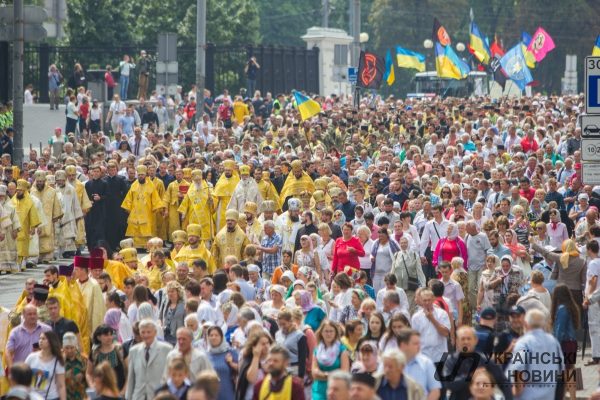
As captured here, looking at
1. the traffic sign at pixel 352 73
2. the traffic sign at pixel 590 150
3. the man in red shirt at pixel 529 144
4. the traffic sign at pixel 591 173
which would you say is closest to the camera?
the traffic sign at pixel 591 173

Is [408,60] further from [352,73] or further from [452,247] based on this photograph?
[452,247]

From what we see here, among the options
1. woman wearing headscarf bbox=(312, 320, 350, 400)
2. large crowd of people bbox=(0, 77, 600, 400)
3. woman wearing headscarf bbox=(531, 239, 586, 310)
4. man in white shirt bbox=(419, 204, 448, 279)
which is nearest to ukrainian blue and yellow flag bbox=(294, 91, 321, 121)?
large crowd of people bbox=(0, 77, 600, 400)

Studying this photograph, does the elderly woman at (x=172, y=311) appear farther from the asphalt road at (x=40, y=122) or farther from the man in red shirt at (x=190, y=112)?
the man in red shirt at (x=190, y=112)

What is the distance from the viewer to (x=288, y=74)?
182 feet

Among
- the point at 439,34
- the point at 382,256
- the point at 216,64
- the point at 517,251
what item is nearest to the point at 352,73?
the point at 439,34

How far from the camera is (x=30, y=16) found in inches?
1115

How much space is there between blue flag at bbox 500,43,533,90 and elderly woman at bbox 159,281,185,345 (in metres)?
28.6

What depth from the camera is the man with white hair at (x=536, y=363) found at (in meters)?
12.9

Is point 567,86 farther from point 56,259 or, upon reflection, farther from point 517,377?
point 517,377

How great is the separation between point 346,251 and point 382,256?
1.54ft

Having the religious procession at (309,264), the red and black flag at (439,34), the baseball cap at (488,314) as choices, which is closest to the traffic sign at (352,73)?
the red and black flag at (439,34)

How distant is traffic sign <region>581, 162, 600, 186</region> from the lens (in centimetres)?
1577

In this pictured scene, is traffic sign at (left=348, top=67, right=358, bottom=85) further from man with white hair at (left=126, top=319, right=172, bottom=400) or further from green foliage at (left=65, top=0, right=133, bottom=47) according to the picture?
man with white hair at (left=126, top=319, right=172, bottom=400)

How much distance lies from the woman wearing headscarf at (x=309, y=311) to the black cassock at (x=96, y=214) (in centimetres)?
1125
